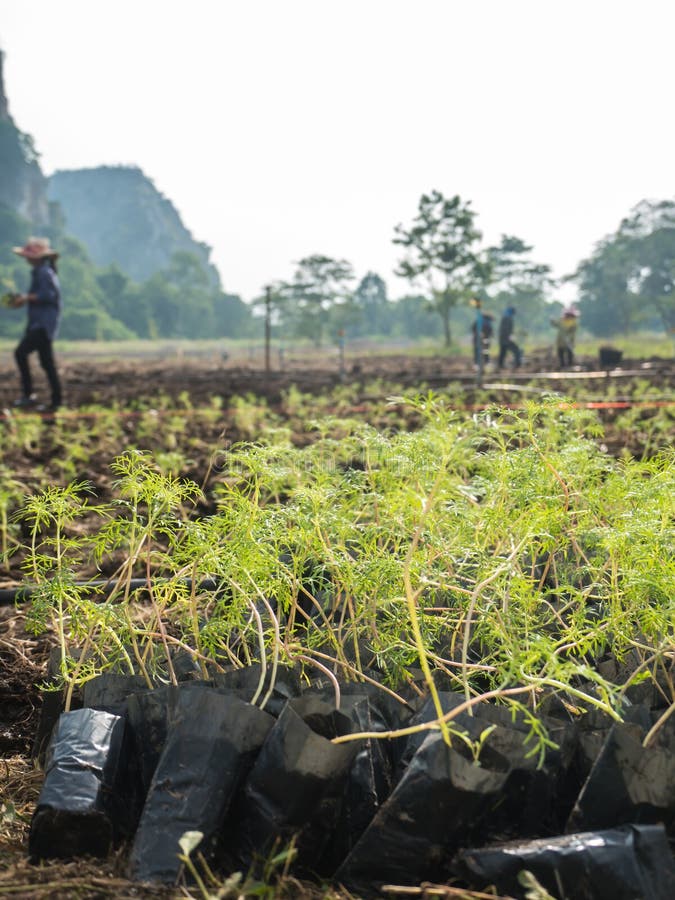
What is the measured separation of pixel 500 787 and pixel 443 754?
12 cm

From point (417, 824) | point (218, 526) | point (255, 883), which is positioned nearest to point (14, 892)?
point (255, 883)

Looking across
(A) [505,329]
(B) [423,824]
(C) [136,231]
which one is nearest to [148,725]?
(B) [423,824]

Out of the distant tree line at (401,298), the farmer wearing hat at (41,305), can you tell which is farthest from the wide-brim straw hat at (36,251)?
the distant tree line at (401,298)

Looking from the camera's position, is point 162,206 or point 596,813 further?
point 162,206

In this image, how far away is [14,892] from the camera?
54.1 inches

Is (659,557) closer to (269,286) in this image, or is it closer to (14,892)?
(14,892)

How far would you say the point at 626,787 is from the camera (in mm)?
1462

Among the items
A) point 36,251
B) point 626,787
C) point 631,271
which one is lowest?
point 626,787

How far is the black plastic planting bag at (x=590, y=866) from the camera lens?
1330mm

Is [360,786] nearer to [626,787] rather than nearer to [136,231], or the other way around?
[626,787]

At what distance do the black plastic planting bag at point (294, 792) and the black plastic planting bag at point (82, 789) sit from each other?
311mm

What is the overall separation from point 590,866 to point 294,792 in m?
0.58

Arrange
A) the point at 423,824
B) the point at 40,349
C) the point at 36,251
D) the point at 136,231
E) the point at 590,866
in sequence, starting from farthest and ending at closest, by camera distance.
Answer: the point at 136,231
the point at 36,251
the point at 40,349
the point at 423,824
the point at 590,866

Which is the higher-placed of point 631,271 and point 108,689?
point 631,271
